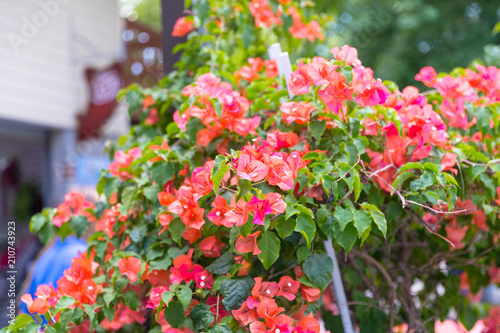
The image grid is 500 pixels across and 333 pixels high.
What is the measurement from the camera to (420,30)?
656 cm

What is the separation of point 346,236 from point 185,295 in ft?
1.20

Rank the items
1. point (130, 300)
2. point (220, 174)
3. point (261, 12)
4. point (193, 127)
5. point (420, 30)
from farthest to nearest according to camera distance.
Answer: point (420, 30), point (261, 12), point (193, 127), point (130, 300), point (220, 174)

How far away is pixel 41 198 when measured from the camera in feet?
16.2

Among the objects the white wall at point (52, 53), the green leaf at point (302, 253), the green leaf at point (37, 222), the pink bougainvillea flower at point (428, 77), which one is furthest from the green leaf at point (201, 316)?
the white wall at point (52, 53)

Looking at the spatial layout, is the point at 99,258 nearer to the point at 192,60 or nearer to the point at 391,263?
the point at 192,60

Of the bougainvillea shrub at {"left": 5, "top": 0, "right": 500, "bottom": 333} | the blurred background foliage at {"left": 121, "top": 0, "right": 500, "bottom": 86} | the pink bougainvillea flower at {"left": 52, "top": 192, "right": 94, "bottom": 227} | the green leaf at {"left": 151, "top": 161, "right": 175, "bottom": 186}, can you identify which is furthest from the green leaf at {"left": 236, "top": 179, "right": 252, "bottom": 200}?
the blurred background foliage at {"left": 121, "top": 0, "right": 500, "bottom": 86}

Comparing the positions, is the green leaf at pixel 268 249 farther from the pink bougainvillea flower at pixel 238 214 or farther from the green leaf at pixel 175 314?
the green leaf at pixel 175 314

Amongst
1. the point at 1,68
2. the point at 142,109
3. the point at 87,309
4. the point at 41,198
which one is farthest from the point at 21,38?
the point at 87,309

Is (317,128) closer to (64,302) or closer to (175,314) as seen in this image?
(175,314)

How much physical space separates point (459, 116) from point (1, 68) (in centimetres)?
417

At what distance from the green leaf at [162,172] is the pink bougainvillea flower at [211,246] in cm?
20

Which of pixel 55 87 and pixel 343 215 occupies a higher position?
pixel 55 87
